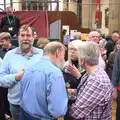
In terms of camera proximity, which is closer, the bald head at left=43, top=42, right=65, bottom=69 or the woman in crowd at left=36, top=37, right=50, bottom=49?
the bald head at left=43, top=42, right=65, bottom=69

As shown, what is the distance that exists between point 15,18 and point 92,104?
768 cm

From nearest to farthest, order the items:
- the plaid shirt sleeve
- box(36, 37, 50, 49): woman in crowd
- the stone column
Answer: the plaid shirt sleeve, box(36, 37, 50, 49): woman in crowd, the stone column

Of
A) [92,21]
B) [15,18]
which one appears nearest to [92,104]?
[15,18]

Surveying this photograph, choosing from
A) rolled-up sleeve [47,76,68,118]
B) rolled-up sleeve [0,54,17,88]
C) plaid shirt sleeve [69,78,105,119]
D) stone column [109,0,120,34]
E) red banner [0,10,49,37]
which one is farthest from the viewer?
stone column [109,0,120,34]

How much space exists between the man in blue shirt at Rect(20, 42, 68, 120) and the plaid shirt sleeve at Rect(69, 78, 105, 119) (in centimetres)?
16

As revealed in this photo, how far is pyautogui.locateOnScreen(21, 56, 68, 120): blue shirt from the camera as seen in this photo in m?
2.96

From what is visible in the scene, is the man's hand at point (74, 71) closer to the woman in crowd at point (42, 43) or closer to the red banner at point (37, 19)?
the woman in crowd at point (42, 43)

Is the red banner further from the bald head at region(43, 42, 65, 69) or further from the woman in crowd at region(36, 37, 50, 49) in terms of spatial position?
the bald head at region(43, 42, 65, 69)

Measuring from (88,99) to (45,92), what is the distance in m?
0.41

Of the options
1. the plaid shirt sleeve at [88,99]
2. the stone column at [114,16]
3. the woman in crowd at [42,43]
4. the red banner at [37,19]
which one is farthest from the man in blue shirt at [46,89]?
the stone column at [114,16]

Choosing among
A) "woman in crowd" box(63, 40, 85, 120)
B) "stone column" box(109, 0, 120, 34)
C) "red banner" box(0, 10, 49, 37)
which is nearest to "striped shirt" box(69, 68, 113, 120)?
"woman in crowd" box(63, 40, 85, 120)

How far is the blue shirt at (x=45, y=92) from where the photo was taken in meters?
2.96

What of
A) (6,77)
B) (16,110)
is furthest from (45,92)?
(16,110)

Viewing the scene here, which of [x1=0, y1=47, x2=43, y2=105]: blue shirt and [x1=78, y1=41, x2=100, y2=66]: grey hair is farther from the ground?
[x1=78, y1=41, x2=100, y2=66]: grey hair
